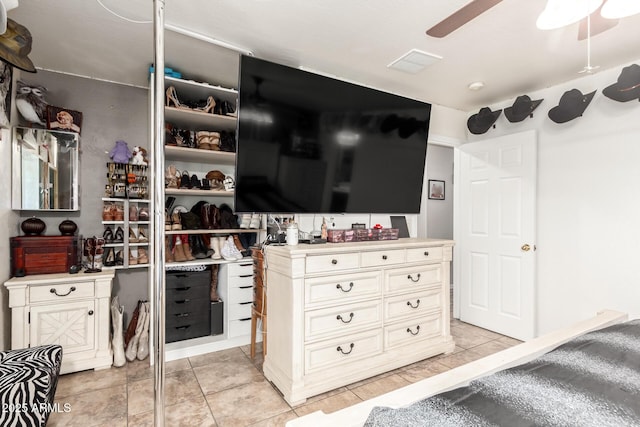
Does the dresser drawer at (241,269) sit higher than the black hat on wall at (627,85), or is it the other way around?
the black hat on wall at (627,85)

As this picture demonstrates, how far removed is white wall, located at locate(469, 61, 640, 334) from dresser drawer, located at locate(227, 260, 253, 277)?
2.77 m

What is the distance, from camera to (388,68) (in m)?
2.74

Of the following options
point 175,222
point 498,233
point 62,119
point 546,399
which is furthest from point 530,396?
point 62,119

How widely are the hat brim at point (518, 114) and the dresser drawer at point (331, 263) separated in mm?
2316

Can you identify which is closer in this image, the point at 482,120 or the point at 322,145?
the point at 322,145

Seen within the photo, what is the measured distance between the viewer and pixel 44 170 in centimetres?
257

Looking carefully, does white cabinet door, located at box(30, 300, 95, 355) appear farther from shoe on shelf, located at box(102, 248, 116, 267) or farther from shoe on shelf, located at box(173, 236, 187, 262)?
shoe on shelf, located at box(173, 236, 187, 262)

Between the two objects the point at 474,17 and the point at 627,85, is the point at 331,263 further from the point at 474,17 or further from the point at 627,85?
the point at 627,85

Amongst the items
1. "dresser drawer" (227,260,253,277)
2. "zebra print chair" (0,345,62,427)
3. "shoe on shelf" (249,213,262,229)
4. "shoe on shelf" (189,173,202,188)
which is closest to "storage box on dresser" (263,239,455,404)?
→ "dresser drawer" (227,260,253,277)

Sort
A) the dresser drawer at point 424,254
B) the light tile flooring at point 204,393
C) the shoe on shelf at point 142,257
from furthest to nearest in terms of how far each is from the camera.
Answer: the shoe on shelf at point 142,257 → the dresser drawer at point 424,254 → the light tile flooring at point 204,393

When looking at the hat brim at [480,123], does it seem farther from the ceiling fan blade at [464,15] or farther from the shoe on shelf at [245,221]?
the shoe on shelf at [245,221]

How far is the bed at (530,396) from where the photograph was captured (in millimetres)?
774

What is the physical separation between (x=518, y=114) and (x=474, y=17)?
2082mm

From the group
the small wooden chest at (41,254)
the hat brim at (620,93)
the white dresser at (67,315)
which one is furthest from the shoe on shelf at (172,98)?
the hat brim at (620,93)
